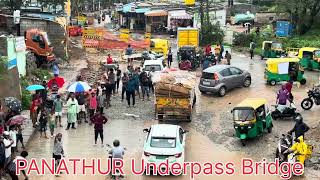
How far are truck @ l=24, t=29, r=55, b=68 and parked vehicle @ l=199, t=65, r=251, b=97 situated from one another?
11340 mm

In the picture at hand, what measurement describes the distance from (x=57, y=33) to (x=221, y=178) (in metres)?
24.3

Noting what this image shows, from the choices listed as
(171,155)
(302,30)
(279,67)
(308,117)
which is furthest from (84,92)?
(302,30)

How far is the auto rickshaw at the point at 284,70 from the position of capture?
29672mm

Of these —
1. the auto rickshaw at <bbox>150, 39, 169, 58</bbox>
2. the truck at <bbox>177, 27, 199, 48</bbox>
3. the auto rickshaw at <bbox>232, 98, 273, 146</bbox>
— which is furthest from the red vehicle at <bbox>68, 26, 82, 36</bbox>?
the auto rickshaw at <bbox>232, 98, 273, 146</bbox>

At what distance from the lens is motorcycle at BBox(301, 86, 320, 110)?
2367cm

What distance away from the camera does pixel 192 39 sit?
43594 mm

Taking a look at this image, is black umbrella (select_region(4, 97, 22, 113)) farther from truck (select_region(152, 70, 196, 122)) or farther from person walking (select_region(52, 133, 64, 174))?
truck (select_region(152, 70, 196, 122))

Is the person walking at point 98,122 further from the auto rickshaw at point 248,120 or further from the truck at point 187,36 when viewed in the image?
the truck at point 187,36

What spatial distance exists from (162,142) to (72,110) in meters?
5.99

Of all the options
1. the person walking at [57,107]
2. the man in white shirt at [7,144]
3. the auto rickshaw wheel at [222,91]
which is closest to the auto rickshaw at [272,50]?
the auto rickshaw wheel at [222,91]

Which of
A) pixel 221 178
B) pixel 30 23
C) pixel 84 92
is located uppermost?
pixel 30 23

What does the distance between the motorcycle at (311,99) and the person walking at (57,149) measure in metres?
12.3

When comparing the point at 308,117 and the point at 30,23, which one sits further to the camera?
the point at 30,23

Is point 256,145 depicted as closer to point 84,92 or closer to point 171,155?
point 171,155
